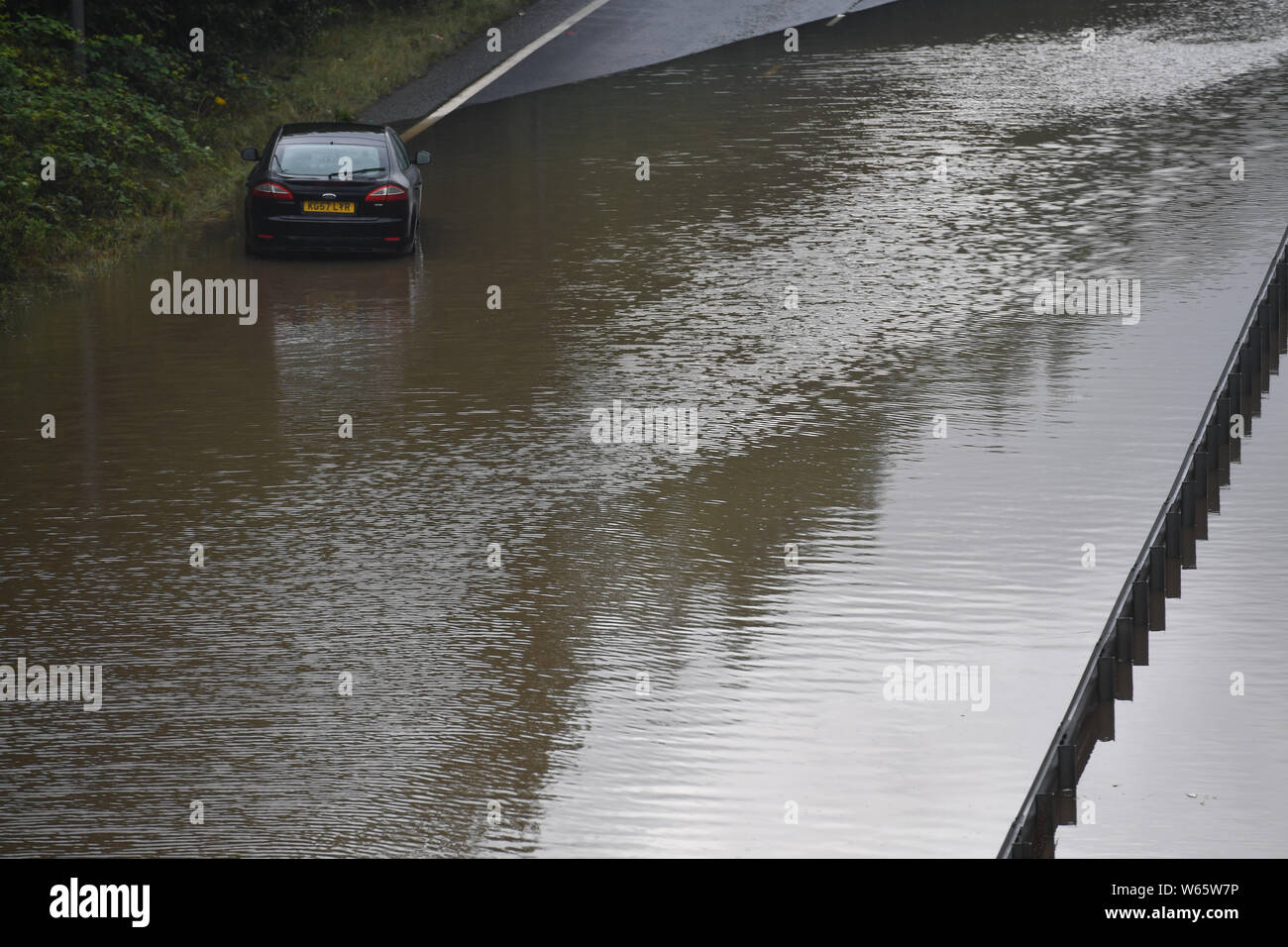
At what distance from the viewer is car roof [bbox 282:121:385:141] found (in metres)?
19.6

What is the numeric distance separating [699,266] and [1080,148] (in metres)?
7.54

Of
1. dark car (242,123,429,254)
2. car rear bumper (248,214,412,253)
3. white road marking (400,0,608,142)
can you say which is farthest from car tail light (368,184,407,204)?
white road marking (400,0,608,142)

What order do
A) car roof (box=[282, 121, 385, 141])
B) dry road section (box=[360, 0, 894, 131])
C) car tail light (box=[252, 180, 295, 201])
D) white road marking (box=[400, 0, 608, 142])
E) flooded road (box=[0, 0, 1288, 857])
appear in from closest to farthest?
flooded road (box=[0, 0, 1288, 857])
car tail light (box=[252, 180, 295, 201])
car roof (box=[282, 121, 385, 141])
white road marking (box=[400, 0, 608, 142])
dry road section (box=[360, 0, 894, 131])

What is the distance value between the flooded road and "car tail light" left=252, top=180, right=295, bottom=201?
2.29 ft

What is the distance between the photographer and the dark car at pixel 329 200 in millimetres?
18719

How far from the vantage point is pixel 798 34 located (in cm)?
3216

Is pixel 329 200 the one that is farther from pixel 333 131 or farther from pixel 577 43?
pixel 577 43

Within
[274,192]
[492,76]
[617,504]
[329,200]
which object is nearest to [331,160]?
[329,200]

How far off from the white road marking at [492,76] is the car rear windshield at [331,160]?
4854 millimetres

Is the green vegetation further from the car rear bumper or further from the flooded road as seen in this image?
the car rear bumper

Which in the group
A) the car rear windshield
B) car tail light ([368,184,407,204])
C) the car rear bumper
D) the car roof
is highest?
the car roof

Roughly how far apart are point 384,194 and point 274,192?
1.11 metres

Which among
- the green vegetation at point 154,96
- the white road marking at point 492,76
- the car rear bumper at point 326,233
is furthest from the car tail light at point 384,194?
the white road marking at point 492,76
